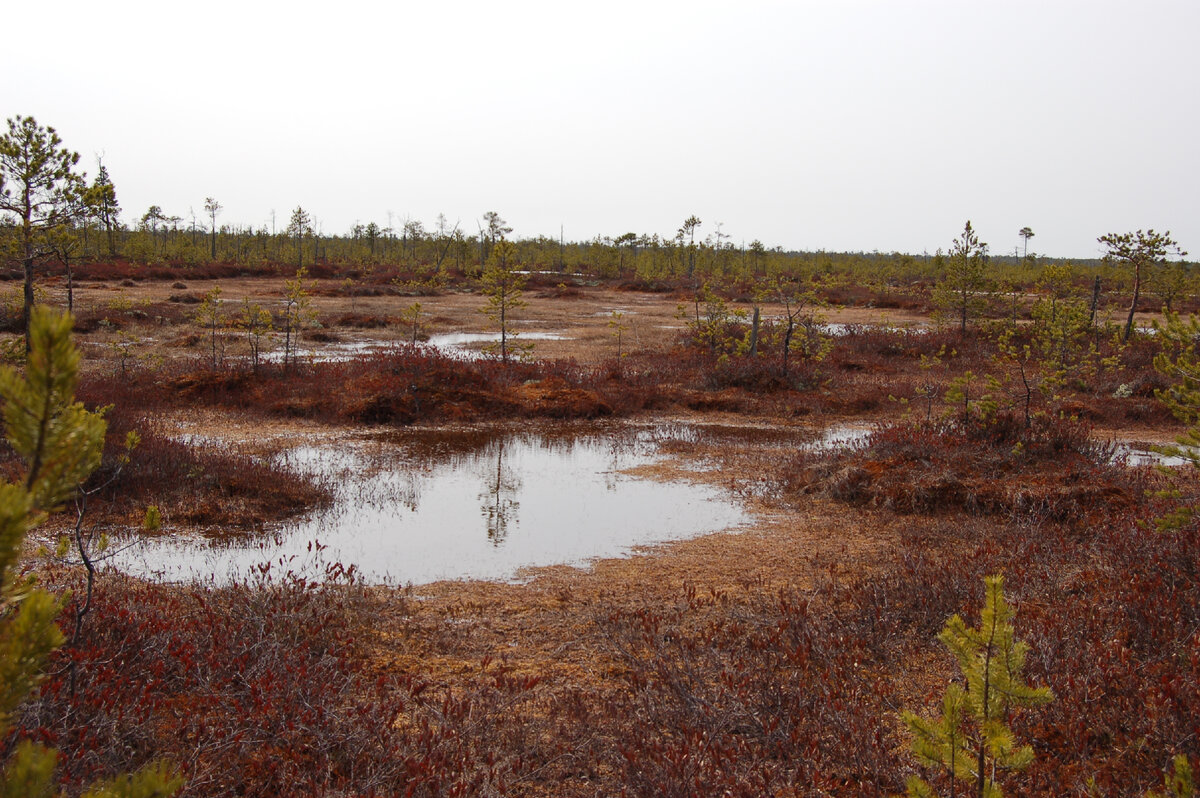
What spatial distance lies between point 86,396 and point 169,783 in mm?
14011

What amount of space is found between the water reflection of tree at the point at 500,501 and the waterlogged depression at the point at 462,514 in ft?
0.05

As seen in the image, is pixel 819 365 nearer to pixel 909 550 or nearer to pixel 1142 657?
pixel 909 550

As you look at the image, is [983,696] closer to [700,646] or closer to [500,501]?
[700,646]

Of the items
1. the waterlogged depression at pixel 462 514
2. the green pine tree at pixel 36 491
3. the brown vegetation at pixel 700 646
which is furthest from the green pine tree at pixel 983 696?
the waterlogged depression at pixel 462 514

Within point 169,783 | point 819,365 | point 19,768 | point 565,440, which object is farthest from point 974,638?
point 819,365

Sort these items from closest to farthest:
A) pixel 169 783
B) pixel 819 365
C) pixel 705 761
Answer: pixel 169 783 → pixel 705 761 → pixel 819 365

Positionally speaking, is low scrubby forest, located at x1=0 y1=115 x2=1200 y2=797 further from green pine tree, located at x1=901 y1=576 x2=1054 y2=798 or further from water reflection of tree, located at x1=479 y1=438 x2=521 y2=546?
water reflection of tree, located at x1=479 y1=438 x2=521 y2=546

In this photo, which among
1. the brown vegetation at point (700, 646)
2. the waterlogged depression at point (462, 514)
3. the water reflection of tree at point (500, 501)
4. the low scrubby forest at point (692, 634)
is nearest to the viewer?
the low scrubby forest at point (692, 634)

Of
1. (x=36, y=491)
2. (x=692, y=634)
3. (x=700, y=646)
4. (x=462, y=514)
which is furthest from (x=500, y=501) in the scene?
(x=36, y=491)

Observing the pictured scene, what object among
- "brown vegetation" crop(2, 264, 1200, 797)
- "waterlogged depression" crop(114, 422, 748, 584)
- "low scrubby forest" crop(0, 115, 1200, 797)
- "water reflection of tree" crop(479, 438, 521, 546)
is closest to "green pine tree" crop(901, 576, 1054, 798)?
"low scrubby forest" crop(0, 115, 1200, 797)

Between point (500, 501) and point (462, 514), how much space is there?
729 mm

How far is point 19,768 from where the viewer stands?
1.18 metres

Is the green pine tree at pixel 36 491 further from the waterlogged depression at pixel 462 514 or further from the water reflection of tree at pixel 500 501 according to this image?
the water reflection of tree at pixel 500 501

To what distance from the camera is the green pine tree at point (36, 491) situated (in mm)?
1193
